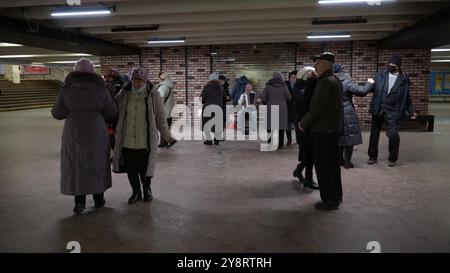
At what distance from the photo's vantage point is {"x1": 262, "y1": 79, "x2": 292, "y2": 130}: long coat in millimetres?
7531

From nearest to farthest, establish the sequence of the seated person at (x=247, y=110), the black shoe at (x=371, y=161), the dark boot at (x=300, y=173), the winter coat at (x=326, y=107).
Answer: the winter coat at (x=326, y=107)
the dark boot at (x=300, y=173)
the black shoe at (x=371, y=161)
the seated person at (x=247, y=110)

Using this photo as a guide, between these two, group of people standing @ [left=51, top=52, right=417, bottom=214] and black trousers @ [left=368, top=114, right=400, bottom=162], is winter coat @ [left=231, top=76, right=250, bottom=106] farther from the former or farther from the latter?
group of people standing @ [left=51, top=52, right=417, bottom=214]

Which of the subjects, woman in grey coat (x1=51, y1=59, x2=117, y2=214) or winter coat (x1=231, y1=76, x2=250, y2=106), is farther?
winter coat (x1=231, y1=76, x2=250, y2=106)

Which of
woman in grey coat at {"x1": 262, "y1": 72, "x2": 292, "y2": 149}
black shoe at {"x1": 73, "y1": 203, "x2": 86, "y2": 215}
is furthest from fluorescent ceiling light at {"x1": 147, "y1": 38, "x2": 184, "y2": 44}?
black shoe at {"x1": 73, "y1": 203, "x2": 86, "y2": 215}

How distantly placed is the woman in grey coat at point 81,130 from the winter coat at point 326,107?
2.01 metres

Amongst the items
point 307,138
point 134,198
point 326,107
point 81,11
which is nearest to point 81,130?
point 134,198

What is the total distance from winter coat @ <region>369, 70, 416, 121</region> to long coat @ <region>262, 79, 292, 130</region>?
2.00 m

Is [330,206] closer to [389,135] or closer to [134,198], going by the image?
[134,198]

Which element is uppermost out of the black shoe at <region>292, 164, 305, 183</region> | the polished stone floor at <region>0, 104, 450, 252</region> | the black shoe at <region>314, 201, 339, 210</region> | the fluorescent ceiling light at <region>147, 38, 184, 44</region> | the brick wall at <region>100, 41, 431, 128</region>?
the fluorescent ceiling light at <region>147, 38, 184, 44</region>

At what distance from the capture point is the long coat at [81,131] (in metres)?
3.58

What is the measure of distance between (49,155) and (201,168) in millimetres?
3061

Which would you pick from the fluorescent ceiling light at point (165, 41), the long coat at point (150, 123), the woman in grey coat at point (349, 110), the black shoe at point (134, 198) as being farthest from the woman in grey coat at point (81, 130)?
the fluorescent ceiling light at point (165, 41)

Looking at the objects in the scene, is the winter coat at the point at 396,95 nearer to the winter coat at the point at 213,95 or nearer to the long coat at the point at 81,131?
the winter coat at the point at 213,95
